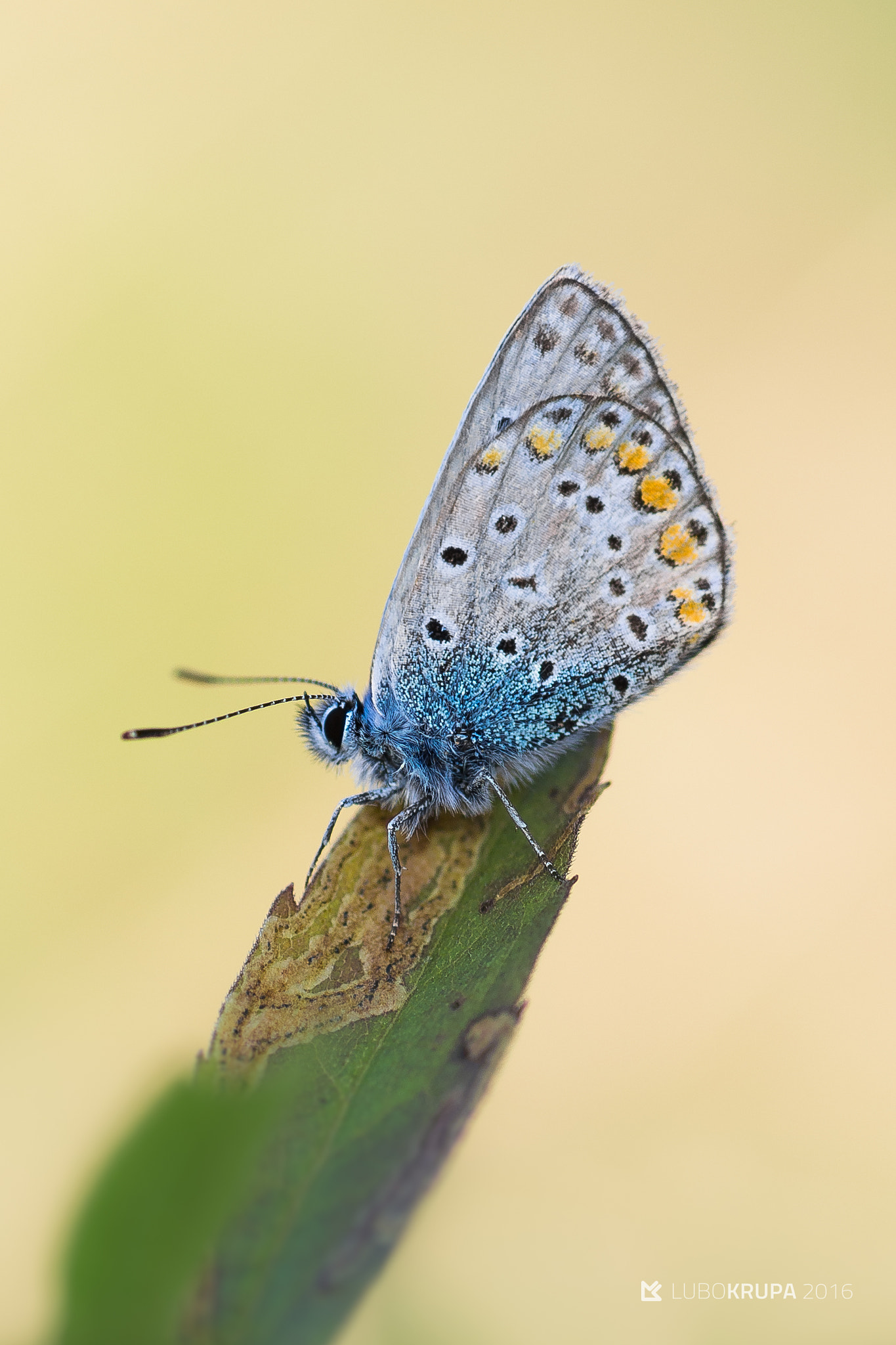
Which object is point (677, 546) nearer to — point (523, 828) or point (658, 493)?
point (658, 493)

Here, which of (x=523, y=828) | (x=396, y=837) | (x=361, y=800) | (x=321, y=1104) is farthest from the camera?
(x=361, y=800)

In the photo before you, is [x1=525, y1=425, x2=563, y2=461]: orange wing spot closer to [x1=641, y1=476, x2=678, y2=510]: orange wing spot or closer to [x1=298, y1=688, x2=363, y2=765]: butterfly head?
[x1=641, y1=476, x2=678, y2=510]: orange wing spot

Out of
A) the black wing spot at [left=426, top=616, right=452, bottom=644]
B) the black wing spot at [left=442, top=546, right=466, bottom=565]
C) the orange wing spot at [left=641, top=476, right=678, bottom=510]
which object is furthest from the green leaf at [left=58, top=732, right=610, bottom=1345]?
the orange wing spot at [left=641, top=476, right=678, bottom=510]

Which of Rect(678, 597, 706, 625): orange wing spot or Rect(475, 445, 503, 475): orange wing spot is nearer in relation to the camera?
Rect(475, 445, 503, 475): orange wing spot

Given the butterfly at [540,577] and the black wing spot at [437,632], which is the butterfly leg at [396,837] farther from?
the black wing spot at [437,632]

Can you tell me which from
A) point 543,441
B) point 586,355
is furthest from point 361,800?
point 586,355

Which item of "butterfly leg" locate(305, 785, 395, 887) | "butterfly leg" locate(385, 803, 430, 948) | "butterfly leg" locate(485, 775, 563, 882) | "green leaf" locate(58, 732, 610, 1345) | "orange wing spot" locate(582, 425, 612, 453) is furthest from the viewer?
"orange wing spot" locate(582, 425, 612, 453)

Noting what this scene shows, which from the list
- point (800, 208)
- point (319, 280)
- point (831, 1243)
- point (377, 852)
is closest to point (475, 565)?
point (377, 852)
